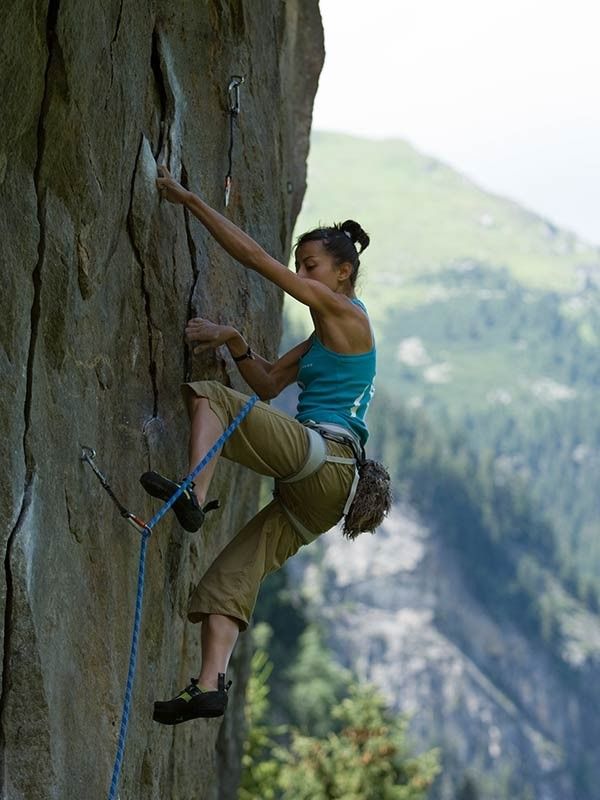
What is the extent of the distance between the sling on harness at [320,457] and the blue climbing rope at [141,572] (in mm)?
451

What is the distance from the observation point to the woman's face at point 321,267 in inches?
298

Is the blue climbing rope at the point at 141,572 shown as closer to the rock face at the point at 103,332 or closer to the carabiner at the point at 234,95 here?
the rock face at the point at 103,332

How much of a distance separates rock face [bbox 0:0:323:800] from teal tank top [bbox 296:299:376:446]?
91cm

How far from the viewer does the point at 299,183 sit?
44.4 ft

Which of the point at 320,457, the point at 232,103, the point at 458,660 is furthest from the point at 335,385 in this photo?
the point at 458,660

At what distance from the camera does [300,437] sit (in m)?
7.07

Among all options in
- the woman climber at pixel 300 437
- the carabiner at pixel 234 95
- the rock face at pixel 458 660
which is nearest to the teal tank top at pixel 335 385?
the woman climber at pixel 300 437

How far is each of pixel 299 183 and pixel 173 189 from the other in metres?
6.26

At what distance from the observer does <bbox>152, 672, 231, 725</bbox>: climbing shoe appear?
21.5ft

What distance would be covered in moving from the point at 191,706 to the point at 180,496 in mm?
1129

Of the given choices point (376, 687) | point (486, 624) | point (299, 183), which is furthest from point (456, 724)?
point (299, 183)

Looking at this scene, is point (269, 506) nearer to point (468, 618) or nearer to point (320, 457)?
point (320, 457)

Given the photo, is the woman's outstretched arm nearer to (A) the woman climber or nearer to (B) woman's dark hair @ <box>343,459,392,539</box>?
(A) the woman climber

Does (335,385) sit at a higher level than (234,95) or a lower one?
lower
